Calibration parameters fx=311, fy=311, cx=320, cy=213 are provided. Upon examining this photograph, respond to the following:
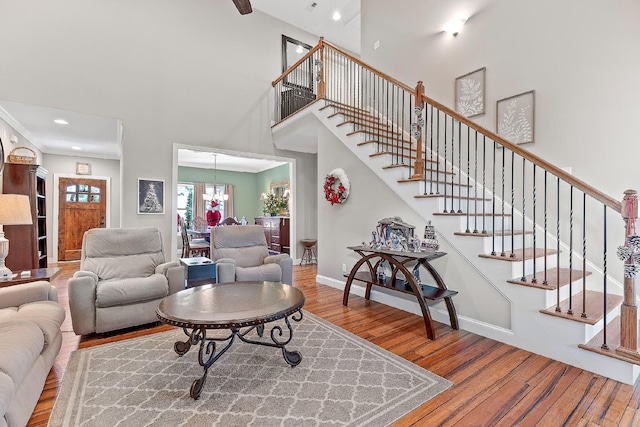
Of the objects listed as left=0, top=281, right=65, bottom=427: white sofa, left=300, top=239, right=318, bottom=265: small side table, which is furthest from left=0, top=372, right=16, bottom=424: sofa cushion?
left=300, top=239, right=318, bottom=265: small side table

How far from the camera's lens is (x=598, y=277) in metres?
3.11

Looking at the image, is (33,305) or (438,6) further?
Answer: (438,6)

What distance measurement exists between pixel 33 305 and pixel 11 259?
2.87 meters

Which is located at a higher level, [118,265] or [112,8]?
[112,8]

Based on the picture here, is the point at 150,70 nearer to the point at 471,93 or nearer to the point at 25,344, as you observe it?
the point at 25,344

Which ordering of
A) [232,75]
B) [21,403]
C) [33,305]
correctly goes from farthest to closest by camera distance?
1. [232,75]
2. [33,305]
3. [21,403]

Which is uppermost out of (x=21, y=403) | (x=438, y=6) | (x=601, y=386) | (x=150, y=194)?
(x=438, y=6)

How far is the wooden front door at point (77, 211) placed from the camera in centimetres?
720

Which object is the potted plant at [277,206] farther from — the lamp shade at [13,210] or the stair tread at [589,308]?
the stair tread at [589,308]

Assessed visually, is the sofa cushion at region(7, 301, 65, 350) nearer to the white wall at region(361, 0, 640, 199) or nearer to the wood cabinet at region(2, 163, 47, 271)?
the wood cabinet at region(2, 163, 47, 271)

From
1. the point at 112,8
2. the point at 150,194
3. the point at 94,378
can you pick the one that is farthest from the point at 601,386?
the point at 112,8

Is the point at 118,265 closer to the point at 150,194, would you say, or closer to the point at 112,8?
the point at 150,194

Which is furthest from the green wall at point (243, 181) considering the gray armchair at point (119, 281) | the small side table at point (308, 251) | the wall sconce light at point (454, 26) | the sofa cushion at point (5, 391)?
the sofa cushion at point (5, 391)

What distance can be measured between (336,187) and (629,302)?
3218 millimetres
